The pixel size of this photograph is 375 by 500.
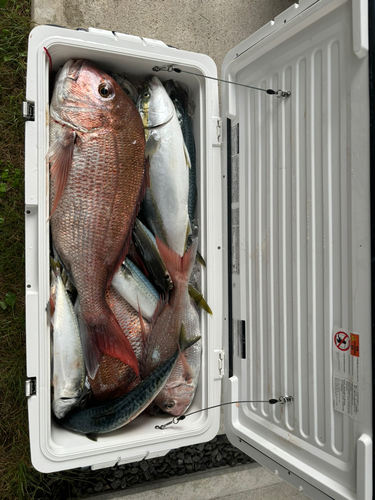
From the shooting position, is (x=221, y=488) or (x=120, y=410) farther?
(x=221, y=488)

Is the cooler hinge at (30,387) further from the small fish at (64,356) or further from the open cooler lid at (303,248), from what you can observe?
the open cooler lid at (303,248)

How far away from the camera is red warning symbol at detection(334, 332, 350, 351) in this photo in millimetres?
889

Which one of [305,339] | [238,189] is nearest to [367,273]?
[305,339]

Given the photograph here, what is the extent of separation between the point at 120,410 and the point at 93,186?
67 centimetres

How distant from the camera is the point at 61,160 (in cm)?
109

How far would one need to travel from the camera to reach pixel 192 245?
1.27 meters

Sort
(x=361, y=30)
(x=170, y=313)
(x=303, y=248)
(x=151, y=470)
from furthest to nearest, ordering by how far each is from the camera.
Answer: (x=151, y=470) < (x=170, y=313) < (x=303, y=248) < (x=361, y=30)

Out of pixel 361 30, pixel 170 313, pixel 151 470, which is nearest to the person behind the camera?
pixel 361 30

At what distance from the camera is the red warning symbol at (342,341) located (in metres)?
0.89

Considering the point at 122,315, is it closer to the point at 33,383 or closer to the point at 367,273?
the point at 33,383

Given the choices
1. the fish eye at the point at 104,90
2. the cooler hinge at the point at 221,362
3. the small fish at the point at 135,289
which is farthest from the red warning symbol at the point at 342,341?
the fish eye at the point at 104,90

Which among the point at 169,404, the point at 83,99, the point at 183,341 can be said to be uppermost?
the point at 83,99

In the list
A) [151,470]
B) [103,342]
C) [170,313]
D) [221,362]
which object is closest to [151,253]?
[170,313]

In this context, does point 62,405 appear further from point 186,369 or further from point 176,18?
point 176,18
